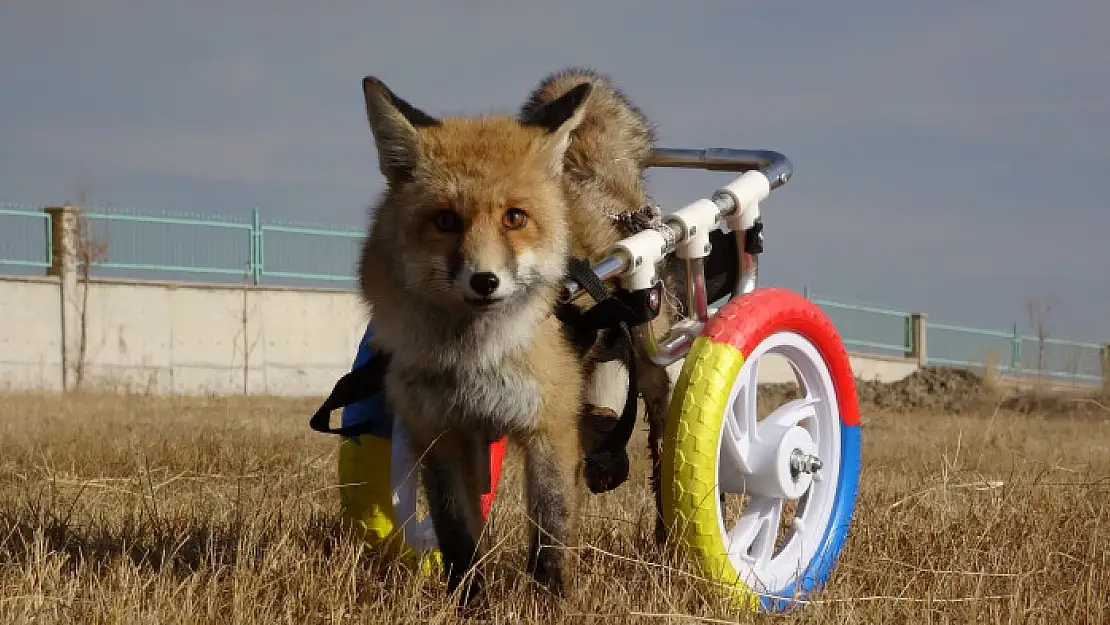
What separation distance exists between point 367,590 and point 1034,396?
15.5m

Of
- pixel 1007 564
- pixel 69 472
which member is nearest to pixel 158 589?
pixel 1007 564

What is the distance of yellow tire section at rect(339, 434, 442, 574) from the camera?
458cm

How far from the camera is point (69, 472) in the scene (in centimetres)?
657

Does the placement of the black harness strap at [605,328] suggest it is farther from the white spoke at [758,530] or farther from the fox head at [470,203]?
the white spoke at [758,530]

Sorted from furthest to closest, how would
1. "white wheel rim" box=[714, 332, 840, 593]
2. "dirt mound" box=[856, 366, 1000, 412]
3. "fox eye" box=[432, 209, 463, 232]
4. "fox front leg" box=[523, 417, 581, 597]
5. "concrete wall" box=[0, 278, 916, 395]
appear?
"concrete wall" box=[0, 278, 916, 395], "dirt mound" box=[856, 366, 1000, 412], "white wheel rim" box=[714, 332, 840, 593], "fox front leg" box=[523, 417, 581, 597], "fox eye" box=[432, 209, 463, 232]

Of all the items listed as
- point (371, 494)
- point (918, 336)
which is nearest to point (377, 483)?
point (371, 494)

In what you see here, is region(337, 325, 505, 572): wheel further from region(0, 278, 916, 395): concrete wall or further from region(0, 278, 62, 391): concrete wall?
region(0, 278, 62, 391): concrete wall

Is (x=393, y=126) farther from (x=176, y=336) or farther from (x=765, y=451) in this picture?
(x=176, y=336)

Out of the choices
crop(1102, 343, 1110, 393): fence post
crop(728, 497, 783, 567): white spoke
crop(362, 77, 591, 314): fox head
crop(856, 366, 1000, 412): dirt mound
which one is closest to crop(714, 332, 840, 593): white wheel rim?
crop(728, 497, 783, 567): white spoke

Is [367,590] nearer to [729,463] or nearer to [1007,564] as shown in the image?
[729,463]

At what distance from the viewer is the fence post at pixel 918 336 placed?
30.6m

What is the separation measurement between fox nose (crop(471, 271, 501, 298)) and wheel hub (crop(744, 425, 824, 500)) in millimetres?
1270

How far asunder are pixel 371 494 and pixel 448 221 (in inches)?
58.3

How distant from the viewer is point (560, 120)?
3.79 meters
